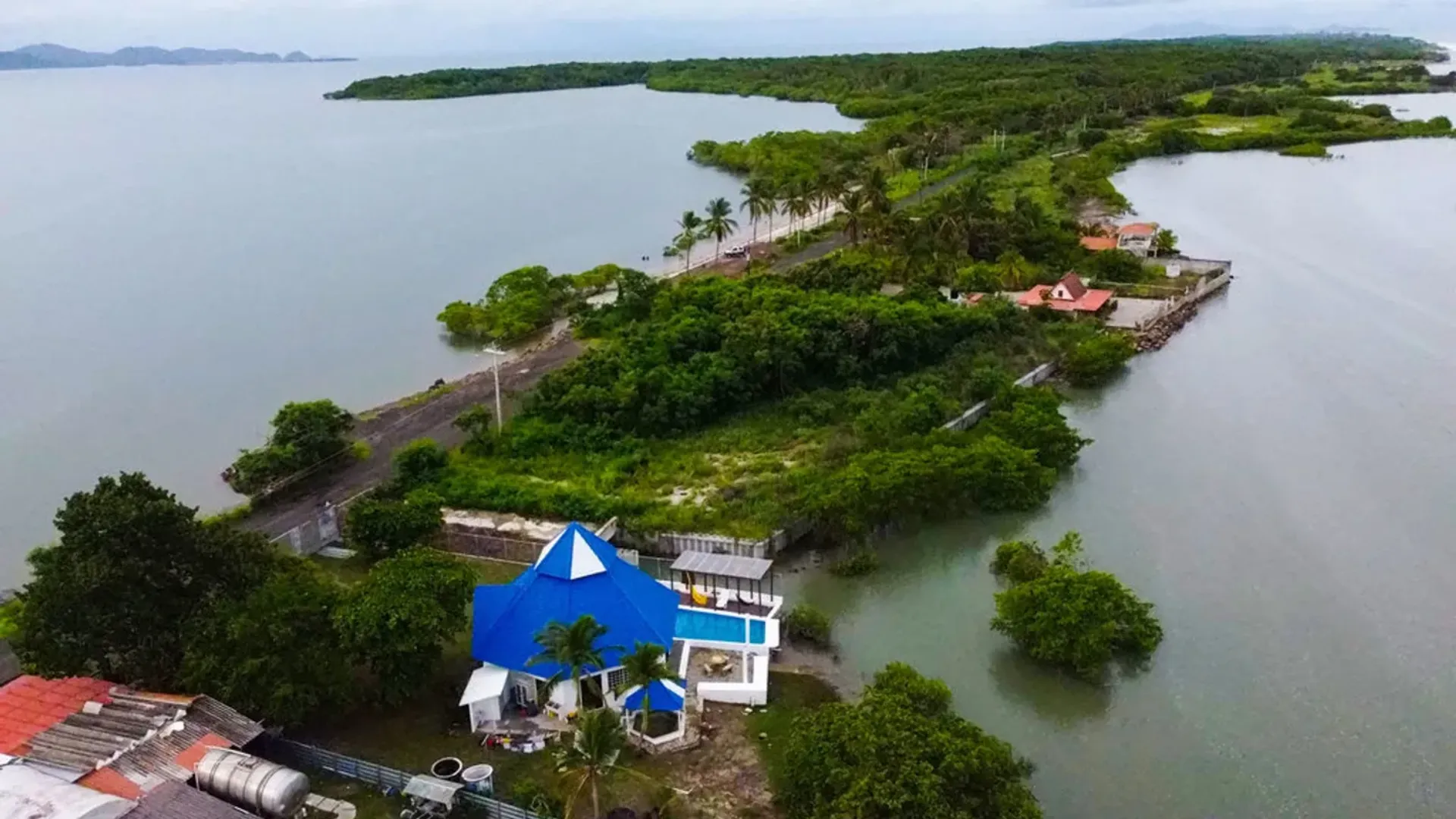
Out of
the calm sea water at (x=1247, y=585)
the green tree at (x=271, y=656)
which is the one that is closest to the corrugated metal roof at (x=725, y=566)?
the calm sea water at (x=1247, y=585)

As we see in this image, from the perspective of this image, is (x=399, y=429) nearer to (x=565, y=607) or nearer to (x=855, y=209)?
(x=565, y=607)

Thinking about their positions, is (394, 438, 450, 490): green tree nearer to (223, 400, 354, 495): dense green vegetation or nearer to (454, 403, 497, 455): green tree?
(454, 403, 497, 455): green tree

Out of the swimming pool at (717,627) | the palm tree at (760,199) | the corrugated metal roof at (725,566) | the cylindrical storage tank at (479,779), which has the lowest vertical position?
the cylindrical storage tank at (479,779)

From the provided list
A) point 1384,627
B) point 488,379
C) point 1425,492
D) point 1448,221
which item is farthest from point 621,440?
point 1448,221

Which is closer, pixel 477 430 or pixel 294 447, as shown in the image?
pixel 294 447

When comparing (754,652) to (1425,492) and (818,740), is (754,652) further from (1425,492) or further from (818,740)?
(1425,492)

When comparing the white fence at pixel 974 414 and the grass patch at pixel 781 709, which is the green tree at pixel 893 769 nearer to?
the grass patch at pixel 781 709

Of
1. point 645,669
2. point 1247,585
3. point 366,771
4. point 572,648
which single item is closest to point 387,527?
point 366,771
